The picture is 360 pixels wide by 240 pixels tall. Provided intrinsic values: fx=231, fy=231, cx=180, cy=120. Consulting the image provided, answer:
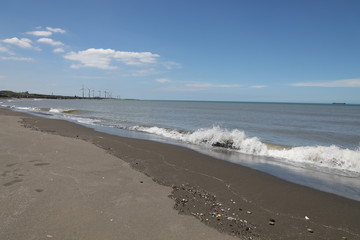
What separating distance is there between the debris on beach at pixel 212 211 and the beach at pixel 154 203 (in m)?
0.02

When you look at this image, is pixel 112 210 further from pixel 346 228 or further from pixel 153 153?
pixel 153 153

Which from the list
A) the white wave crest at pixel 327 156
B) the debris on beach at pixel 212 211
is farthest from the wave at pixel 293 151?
the debris on beach at pixel 212 211

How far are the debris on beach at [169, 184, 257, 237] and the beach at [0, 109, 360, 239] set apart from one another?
20 mm

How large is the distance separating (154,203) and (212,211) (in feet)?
4.26

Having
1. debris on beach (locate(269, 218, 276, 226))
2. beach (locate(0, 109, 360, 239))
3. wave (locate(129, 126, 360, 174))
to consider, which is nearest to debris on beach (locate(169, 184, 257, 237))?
beach (locate(0, 109, 360, 239))

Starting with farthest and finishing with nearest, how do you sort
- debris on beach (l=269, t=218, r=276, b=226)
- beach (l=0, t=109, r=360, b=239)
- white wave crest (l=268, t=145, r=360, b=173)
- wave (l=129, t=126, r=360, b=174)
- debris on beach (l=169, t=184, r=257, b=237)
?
wave (l=129, t=126, r=360, b=174), white wave crest (l=268, t=145, r=360, b=173), debris on beach (l=269, t=218, r=276, b=226), debris on beach (l=169, t=184, r=257, b=237), beach (l=0, t=109, r=360, b=239)

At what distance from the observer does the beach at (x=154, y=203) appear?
4.12 metres

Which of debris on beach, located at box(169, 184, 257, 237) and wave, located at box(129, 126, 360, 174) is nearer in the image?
debris on beach, located at box(169, 184, 257, 237)

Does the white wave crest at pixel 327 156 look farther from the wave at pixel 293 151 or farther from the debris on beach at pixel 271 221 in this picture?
the debris on beach at pixel 271 221

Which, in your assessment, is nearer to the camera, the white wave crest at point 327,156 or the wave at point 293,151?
the white wave crest at point 327,156

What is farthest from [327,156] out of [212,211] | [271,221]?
[212,211]

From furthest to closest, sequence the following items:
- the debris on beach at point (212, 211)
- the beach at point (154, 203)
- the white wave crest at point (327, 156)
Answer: the white wave crest at point (327, 156)
the debris on beach at point (212, 211)
the beach at point (154, 203)

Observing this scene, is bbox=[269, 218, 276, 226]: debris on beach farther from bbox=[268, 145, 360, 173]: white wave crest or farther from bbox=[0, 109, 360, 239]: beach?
bbox=[268, 145, 360, 173]: white wave crest

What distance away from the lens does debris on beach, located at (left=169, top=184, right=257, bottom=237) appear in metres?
4.33
